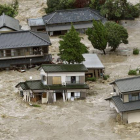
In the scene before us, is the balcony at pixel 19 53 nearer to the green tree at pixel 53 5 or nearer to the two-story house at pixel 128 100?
the two-story house at pixel 128 100

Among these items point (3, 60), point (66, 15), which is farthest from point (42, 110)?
point (66, 15)

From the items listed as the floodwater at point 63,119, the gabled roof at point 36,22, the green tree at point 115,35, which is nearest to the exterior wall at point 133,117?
the floodwater at point 63,119

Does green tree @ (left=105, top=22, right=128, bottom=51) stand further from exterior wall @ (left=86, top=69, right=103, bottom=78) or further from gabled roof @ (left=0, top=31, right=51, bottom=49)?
gabled roof @ (left=0, top=31, right=51, bottom=49)

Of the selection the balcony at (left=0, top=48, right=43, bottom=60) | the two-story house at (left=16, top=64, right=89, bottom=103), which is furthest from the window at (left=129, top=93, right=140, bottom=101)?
the balcony at (left=0, top=48, right=43, bottom=60)

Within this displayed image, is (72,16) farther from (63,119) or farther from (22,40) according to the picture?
(63,119)

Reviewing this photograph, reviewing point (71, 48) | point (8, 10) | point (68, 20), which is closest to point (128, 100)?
point (71, 48)

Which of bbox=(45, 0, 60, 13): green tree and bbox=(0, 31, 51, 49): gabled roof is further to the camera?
bbox=(45, 0, 60, 13): green tree
